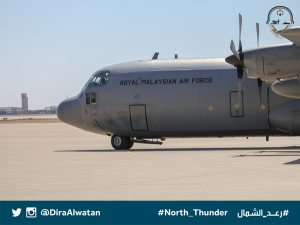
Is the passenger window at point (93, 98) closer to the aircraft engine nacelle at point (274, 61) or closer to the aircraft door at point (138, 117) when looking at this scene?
the aircraft door at point (138, 117)

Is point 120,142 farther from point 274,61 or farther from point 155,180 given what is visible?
point 155,180

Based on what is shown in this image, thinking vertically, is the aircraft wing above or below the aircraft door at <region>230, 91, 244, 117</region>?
above

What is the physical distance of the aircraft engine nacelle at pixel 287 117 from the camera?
22078 mm

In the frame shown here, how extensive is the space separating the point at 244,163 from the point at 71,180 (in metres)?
6.63

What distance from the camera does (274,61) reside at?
1869cm

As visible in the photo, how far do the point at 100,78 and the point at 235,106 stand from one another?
8138 mm

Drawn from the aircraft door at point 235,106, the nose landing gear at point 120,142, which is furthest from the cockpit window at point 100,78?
the aircraft door at point 235,106

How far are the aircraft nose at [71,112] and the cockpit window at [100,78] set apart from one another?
1.55m

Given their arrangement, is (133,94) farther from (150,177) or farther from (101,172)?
(150,177)

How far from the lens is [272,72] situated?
61.9ft

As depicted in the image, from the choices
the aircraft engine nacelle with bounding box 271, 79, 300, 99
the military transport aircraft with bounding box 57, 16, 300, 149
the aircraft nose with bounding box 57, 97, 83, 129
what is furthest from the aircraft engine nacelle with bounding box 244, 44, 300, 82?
the aircraft nose with bounding box 57, 97, 83, 129

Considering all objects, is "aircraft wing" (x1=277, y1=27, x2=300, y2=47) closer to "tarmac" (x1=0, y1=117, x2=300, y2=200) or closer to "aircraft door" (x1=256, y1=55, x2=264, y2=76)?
"aircraft door" (x1=256, y1=55, x2=264, y2=76)

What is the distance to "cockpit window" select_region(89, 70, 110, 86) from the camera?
86.0 ft
